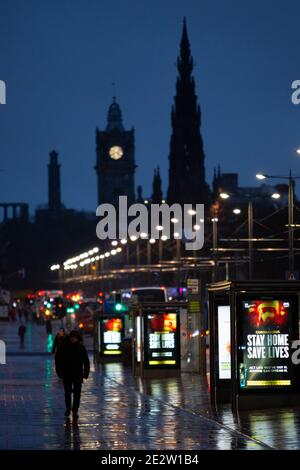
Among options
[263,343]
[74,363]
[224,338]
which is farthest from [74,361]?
[224,338]

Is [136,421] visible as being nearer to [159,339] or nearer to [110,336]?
[159,339]

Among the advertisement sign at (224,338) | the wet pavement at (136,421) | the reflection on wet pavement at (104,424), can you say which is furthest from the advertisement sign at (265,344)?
the advertisement sign at (224,338)

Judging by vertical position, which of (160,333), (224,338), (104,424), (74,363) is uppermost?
(160,333)

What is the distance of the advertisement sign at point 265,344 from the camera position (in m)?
27.3

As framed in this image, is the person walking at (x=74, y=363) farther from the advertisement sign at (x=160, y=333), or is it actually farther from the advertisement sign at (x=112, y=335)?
the advertisement sign at (x=112, y=335)

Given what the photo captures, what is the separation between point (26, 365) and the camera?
53.0 meters

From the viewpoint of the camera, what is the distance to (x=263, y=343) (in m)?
27.4

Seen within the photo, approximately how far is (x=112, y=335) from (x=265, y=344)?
28.0 metres

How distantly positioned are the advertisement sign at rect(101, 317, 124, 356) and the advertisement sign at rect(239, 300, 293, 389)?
27.3 meters

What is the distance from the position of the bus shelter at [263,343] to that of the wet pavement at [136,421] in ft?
1.71


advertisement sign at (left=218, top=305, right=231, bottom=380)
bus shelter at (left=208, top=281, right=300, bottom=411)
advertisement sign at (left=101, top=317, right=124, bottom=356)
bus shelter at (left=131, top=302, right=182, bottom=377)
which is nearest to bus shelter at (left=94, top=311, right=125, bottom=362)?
advertisement sign at (left=101, top=317, right=124, bottom=356)

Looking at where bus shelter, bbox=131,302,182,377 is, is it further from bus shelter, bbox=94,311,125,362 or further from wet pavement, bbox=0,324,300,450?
bus shelter, bbox=94,311,125,362
